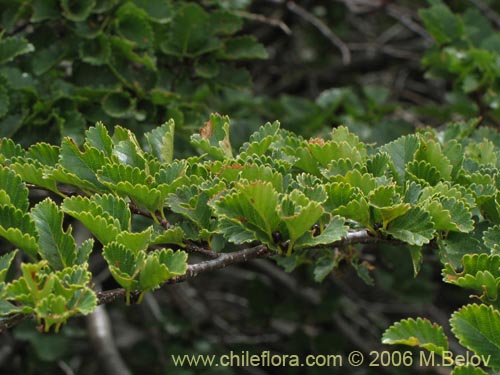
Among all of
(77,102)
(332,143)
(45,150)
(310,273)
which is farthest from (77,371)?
(332,143)

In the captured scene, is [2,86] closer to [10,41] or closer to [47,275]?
[10,41]

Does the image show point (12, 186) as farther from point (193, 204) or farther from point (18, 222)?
point (193, 204)

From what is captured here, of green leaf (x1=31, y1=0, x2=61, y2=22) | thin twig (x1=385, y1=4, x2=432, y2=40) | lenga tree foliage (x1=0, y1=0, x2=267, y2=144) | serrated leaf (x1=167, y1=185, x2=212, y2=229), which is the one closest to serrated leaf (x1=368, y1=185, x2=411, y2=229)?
serrated leaf (x1=167, y1=185, x2=212, y2=229)

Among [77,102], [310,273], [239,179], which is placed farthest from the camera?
[310,273]

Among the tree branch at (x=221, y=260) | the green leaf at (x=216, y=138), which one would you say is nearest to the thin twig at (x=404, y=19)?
the green leaf at (x=216, y=138)

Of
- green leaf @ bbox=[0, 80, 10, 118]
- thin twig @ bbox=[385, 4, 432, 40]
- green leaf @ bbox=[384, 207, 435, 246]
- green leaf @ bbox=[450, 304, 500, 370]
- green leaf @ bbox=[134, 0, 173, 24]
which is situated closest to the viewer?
green leaf @ bbox=[450, 304, 500, 370]

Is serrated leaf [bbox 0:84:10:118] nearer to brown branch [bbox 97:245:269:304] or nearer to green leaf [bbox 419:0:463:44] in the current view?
brown branch [bbox 97:245:269:304]

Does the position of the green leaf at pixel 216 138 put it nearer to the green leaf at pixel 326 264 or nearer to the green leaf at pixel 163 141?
the green leaf at pixel 163 141
